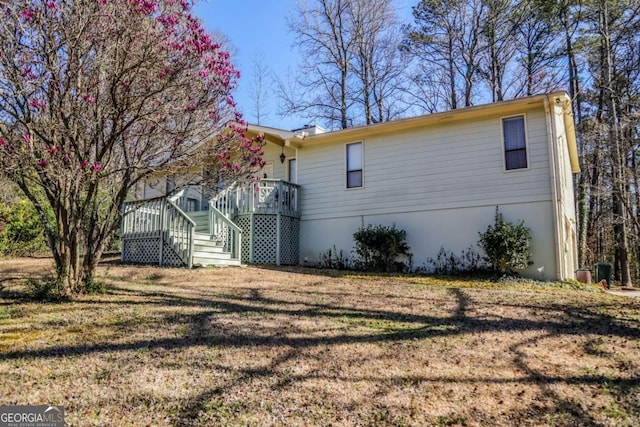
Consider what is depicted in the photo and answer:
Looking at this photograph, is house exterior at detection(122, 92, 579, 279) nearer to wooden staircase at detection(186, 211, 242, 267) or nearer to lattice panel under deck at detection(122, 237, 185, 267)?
wooden staircase at detection(186, 211, 242, 267)

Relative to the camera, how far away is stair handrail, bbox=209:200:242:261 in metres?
11.0

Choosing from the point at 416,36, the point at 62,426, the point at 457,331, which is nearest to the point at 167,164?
the point at 62,426

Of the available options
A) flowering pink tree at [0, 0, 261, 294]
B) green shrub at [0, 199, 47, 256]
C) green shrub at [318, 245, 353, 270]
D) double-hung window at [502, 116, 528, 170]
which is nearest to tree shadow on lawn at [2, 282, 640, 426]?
flowering pink tree at [0, 0, 261, 294]

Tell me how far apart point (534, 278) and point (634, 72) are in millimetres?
14427

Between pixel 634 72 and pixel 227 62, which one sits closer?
pixel 227 62

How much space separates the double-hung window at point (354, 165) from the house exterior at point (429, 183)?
0.03 meters

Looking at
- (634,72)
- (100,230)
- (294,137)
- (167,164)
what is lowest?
(100,230)

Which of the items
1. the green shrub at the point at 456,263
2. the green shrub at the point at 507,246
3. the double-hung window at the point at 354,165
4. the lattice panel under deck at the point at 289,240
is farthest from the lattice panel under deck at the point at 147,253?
the green shrub at the point at 507,246

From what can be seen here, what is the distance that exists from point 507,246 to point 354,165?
4.91 meters

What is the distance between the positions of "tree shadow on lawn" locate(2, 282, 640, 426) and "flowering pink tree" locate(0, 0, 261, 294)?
1523mm

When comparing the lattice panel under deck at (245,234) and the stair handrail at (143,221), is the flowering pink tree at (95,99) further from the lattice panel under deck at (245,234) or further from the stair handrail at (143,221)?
the lattice panel under deck at (245,234)

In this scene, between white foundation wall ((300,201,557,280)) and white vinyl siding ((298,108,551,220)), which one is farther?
white vinyl siding ((298,108,551,220))

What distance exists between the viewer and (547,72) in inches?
794

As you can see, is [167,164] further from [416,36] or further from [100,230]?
[416,36]
